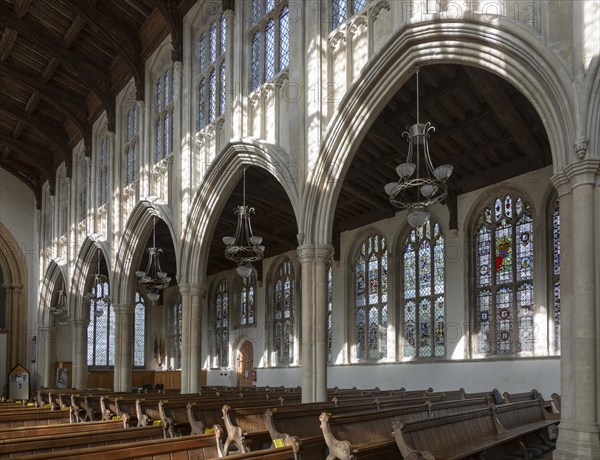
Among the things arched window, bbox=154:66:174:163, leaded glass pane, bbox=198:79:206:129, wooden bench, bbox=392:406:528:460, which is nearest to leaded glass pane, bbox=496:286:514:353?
wooden bench, bbox=392:406:528:460

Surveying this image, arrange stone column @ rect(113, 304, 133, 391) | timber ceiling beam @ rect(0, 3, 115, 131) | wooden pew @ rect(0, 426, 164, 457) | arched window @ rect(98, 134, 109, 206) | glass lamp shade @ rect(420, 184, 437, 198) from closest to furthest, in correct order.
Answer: wooden pew @ rect(0, 426, 164, 457), glass lamp shade @ rect(420, 184, 437, 198), timber ceiling beam @ rect(0, 3, 115, 131), stone column @ rect(113, 304, 133, 391), arched window @ rect(98, 134, 109, 206)

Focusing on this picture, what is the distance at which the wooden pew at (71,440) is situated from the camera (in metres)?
6.08

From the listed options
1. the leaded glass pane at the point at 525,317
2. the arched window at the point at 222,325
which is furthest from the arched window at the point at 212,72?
the arched window at the point at 222,325

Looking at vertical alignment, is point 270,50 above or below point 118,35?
below

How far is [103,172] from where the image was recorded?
23391mm

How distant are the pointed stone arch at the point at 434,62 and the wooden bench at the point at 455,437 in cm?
322

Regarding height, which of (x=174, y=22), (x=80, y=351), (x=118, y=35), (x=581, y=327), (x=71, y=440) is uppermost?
(x=118, y=35)

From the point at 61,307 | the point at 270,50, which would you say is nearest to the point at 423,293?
the point at 270,50

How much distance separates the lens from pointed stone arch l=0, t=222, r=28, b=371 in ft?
94.1

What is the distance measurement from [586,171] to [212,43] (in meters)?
11.1

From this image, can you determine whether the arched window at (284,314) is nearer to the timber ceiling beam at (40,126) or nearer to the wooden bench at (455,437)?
the timber ceiling beam at (40,126)

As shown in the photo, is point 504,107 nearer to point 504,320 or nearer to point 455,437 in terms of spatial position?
point 504,320

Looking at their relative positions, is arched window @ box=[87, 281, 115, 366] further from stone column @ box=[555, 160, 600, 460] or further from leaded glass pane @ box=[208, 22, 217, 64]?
stone column @ box=[555, 160, 600, 460]

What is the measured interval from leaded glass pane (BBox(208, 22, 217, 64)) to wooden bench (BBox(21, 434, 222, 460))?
471 inches
